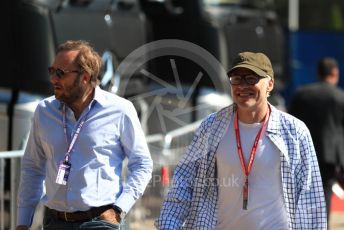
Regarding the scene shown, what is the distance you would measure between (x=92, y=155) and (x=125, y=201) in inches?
11.3

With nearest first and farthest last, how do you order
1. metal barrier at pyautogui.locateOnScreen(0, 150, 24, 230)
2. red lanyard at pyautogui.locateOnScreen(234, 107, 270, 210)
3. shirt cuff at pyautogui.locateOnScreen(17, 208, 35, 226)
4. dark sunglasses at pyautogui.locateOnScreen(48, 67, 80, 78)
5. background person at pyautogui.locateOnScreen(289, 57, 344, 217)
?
red lanyard at pyautogui.locateOnScreen(234, 107, 270, 210) → dark sunglasses at pyautogui.locateOnScreen(48, 67, 80, 78) → shirt cuff at pyautogui.locateOnScreen(17, 208, 35, 226) → metal barrier at pyautogui.locateOnScreen(0, 150, 24, 230) → background person at pyautogui.locateOnScreen(289, 57, 344, 217)

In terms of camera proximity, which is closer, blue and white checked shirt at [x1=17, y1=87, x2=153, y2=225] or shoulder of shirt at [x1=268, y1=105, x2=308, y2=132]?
shoulder of shirt at [x1=268, y1=105, x2=308, y2=132]

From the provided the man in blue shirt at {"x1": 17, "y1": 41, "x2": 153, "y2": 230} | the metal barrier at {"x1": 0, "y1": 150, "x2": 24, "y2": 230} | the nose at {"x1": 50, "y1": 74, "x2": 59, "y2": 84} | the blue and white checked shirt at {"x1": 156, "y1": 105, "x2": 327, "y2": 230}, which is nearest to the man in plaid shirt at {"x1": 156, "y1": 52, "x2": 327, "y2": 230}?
the blue and white checked shirt at {"x1": 156, "y1": 105, "x2": 327, "y2": 230}

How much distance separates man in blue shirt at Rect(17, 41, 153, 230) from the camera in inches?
183

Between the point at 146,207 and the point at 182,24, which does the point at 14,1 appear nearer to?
the point at 146,207

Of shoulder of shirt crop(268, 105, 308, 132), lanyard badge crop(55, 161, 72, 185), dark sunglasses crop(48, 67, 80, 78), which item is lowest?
lanyard badge crop(55, 161, 72, 185)

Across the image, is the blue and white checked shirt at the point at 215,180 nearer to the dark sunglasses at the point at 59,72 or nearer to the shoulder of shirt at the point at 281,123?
the shoulder of shirt at the point at 281,123

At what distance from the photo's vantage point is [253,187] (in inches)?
174

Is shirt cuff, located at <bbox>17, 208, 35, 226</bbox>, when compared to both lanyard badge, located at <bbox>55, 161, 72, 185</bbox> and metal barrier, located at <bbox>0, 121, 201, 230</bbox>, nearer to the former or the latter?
lanyard badge, located at <bbox>55, 161, 72, 185</bbox>

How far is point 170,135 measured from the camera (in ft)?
30.6

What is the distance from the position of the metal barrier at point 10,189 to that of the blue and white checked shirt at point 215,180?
3235 mm

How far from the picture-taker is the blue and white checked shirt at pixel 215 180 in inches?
175

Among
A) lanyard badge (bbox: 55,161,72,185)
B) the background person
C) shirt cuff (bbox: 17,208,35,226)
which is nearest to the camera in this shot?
lanyard badge (bbox: 55,161,72,185)

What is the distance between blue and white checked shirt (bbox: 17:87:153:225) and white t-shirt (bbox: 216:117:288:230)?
514 mm
